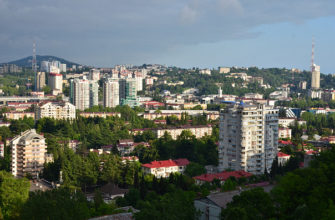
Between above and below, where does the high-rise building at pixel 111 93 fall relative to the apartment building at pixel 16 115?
above

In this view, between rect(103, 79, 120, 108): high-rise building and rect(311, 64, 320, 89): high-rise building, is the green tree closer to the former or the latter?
rect(103, 79, 120, 108): high-rise building

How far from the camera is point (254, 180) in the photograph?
19.6 meters

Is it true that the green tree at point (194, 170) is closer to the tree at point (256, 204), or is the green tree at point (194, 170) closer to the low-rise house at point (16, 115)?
the tree at point (256, 204)

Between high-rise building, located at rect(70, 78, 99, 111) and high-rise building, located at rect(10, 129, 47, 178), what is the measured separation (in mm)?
24144

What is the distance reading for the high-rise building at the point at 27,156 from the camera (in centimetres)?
2306

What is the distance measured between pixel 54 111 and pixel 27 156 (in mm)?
15663

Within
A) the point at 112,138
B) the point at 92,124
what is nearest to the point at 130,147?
the point at 112,138

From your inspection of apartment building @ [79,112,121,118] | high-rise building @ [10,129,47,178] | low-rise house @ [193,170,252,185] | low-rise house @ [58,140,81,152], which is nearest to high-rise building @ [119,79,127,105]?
apartment building @ [79,112,121,118]

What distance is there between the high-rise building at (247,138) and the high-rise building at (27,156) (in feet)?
27.5

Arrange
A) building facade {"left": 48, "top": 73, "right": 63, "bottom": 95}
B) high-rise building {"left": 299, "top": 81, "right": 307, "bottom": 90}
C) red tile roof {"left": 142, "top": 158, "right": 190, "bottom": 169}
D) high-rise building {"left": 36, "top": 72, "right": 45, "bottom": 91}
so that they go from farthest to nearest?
high-rise building {"left": 299, "top": 81, "right": 307, "bottom": 90}
high-rise building {"left": 36, "top": 72, "right": 45, "bottom": 91}
building facade {"left": 48, "top": 73, "right": 63, "bottom": 95}
red tile roof {"left": 142, "top": 158, "right": 190, "bottom": 169}

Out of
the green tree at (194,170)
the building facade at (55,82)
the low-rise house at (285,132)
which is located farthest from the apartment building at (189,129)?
the building facade at (55,82)

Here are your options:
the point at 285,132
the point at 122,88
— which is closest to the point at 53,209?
the point at 285,132

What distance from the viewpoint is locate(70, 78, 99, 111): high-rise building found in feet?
156

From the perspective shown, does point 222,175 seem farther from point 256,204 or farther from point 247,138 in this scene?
point 256,204
